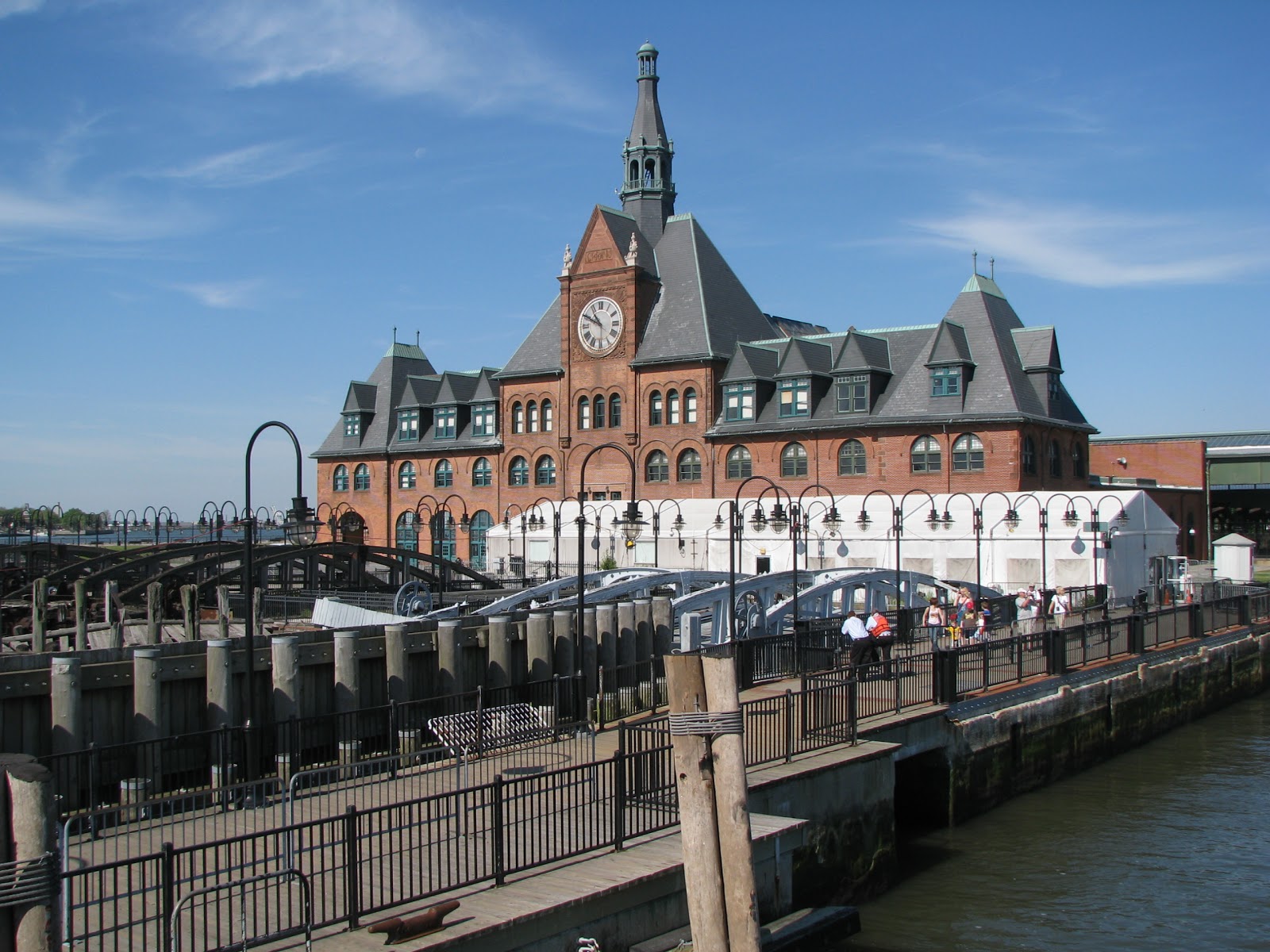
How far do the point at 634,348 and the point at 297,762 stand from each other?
166 ft

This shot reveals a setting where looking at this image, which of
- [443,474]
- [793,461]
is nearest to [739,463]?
[793,461]

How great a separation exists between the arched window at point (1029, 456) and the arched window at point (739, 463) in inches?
538

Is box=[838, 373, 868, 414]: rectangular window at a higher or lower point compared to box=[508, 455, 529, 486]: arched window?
higher

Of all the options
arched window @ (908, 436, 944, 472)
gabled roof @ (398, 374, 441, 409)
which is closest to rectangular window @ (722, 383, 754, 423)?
arched window @ (908, 436, 944, 472)

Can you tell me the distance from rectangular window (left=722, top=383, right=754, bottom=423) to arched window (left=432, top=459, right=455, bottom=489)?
69.4ft

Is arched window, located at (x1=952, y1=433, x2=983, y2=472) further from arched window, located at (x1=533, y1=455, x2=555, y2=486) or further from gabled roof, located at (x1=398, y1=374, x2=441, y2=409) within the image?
gabled roof, located at (x1=398, y1=374, x2=441, y2=409)

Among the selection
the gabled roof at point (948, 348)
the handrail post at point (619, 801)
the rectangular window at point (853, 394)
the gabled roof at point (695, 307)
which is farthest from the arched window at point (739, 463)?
the handrail post at point (619, 801)

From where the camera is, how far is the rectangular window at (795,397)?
193 feet

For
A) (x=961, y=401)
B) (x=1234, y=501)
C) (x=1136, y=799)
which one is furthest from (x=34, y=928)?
(x=1234, y=501)

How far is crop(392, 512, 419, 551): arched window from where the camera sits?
76438 millimetres

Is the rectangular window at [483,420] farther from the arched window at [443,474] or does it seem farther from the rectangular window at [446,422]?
the arched window at [443,474]

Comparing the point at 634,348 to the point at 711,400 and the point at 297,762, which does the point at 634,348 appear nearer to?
the point at 711,400

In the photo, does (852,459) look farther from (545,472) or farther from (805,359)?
(545,472)

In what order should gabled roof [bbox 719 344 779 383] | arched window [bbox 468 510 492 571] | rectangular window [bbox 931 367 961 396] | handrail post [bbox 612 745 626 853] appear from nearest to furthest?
handrail post [bbox 612 745 626 853] → rectangular window [bbox 931 367 961 396] → gabled roof [bbox 719 344 779 383] → arched window [bbox 468 510 492 571]
